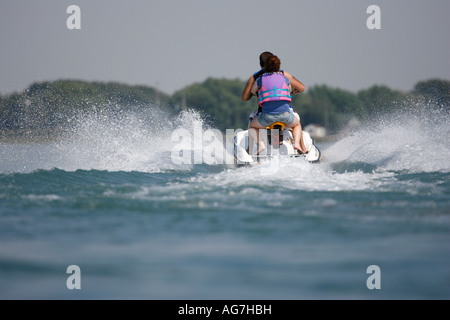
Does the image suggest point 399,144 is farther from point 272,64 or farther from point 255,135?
point 272,64

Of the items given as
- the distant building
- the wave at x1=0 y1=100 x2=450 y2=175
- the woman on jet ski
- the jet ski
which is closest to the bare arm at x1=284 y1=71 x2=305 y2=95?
the woman on jet ski

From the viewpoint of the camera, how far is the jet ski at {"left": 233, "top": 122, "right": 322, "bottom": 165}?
29.4ft

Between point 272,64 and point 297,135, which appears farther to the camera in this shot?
point 297,135

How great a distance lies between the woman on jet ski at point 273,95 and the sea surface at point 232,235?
3.09 feet

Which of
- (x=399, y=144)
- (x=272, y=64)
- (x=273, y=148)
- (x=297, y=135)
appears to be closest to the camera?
(x=272, y=64)

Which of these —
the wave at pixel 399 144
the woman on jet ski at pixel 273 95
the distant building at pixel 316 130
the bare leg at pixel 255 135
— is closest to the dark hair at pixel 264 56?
the woman on jet ski at pixel 273 95

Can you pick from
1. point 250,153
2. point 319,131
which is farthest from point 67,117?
point 319,131

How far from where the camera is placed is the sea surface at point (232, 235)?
389 cm

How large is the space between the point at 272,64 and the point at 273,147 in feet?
4.23

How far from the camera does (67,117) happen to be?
12.9 m

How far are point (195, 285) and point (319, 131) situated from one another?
75452 mm

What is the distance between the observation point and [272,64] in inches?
342

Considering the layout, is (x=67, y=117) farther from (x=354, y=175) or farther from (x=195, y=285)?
(x=195, y=285)

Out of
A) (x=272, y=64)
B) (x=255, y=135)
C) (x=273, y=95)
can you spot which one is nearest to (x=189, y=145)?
(x=255, y=135)
